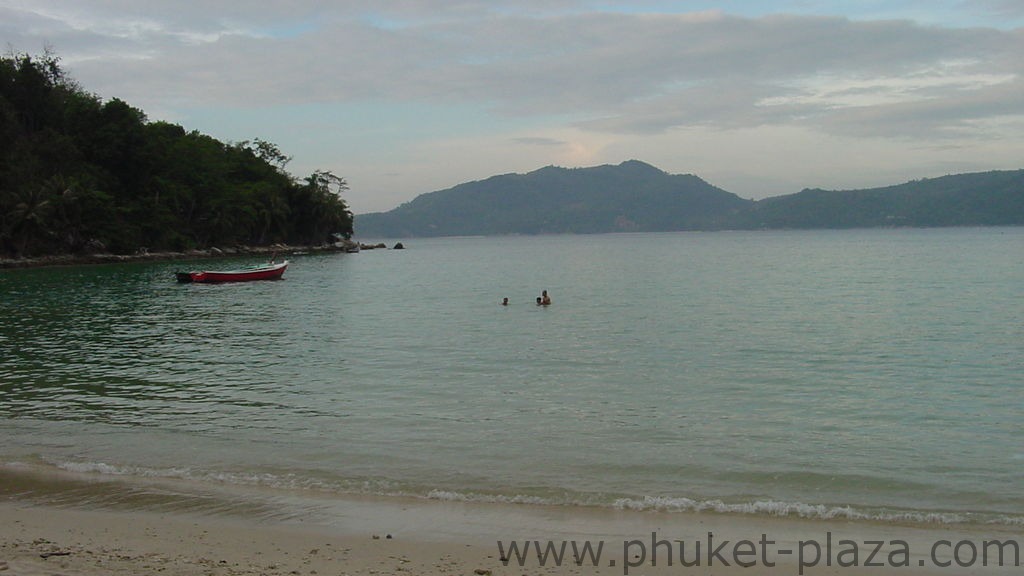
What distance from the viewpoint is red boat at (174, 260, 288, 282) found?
2283 inches

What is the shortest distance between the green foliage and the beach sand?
8365cm

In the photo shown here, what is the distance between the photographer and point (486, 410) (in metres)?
15.5

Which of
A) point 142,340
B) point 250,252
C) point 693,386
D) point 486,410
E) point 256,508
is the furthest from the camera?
point 250,252

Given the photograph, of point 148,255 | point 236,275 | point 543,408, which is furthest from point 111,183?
point 543,408

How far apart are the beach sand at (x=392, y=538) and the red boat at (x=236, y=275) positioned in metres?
51.4

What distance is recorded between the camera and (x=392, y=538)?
8.23 meters

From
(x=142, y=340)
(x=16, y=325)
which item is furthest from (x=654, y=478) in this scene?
(x=16, y=325)

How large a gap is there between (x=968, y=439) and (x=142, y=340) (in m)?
25.5

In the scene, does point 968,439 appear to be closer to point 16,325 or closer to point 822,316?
point 822,316

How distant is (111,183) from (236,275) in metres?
47.6

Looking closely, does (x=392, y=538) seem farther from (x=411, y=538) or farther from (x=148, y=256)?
(x=148, y=256)

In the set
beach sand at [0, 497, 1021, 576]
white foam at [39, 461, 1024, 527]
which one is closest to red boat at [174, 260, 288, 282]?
white foam at [39, 461, 1024, 527]

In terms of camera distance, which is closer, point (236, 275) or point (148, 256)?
point (236, 275)

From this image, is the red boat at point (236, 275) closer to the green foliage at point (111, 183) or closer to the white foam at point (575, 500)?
the green foliage at point (111, 183)
